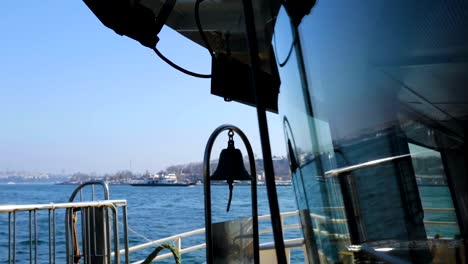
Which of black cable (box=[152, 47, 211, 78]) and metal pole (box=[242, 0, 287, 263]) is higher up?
black cable (box=[152, 47, 211, 78])

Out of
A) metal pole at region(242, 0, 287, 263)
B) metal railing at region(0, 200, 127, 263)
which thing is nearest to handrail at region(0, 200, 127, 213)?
metal railing at region(0, 200, 127, 263)

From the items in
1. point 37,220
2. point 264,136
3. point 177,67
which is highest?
point 177,67

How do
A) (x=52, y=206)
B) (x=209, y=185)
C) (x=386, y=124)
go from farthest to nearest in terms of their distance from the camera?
(x=52, y=206) → (x=209, y=185) → (x=386, y=124)

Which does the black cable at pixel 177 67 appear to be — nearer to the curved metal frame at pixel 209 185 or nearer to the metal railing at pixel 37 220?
the curved metal frame at pixel 209 185

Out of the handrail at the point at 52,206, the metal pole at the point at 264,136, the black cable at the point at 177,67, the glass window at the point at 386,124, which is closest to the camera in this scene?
the glass window at the point at 386,124

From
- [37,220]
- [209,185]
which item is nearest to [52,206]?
[37,220]

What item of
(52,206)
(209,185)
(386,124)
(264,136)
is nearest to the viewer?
(386,124)

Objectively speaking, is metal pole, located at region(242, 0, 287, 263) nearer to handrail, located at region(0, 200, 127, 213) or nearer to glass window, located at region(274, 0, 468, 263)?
glass window, located at region(274, 0, 468, 263)

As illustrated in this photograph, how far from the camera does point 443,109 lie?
556 mm

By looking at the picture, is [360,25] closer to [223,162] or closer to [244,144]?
[244,144]

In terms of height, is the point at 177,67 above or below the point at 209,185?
above

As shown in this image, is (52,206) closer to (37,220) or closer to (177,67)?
(37,220)

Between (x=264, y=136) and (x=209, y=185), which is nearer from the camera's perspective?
(x=264, y=136)

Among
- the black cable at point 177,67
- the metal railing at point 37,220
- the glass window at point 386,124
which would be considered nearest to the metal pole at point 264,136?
the glass window at point 386,124
